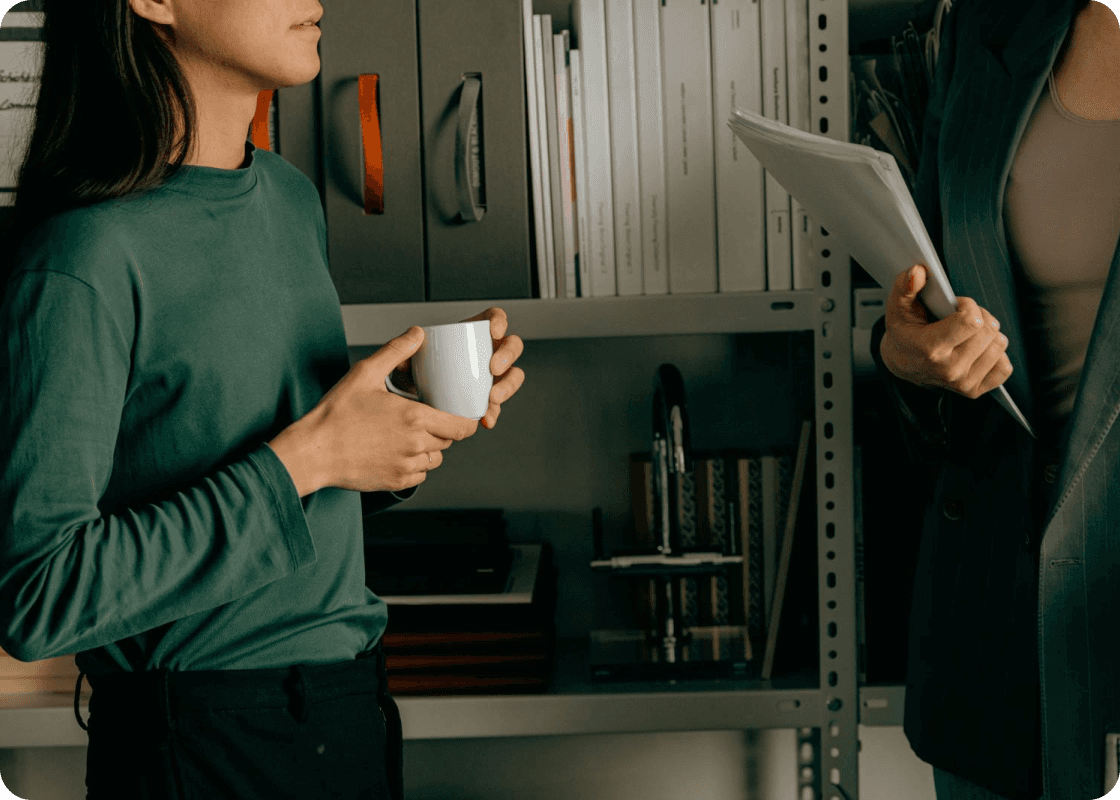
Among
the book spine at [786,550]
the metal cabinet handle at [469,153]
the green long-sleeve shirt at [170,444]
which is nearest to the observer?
the green long-sleeve shirt at [170,444]

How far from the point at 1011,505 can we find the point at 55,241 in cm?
86

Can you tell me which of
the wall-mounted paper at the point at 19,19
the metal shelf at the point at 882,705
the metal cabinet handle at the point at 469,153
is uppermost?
the wall-mounted paper at the point at 19,19

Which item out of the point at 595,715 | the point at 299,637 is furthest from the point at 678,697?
the point at 299,637

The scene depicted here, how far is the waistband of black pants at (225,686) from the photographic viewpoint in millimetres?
716

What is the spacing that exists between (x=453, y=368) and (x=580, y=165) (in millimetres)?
485

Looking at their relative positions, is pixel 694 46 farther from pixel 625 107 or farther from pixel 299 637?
pixel 299 637

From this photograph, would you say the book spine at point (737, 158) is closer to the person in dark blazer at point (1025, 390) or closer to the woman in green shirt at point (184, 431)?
the person in dark blazer at point (1025, 390)

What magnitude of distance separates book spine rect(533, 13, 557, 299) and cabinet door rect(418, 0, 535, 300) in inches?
1.0

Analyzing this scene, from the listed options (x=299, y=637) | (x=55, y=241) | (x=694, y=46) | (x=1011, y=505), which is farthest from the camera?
(x=694, y=46)

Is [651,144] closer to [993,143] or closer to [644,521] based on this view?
[993,143]

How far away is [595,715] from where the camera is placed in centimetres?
118

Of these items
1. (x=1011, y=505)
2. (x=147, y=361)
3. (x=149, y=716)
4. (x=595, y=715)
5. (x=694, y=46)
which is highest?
(x=694, y=46)

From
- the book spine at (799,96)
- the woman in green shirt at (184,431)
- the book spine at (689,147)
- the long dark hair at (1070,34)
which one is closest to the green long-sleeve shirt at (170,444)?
the woman in green shirt at (184,431)

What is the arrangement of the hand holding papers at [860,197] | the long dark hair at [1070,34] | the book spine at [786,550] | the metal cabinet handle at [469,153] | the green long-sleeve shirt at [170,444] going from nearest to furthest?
the green long-sleeve shirt at [170,444], the hand holding papers at [860,197], the long dark hair at [1070,34], the metal cabinet handle at [469,153], the book spine at [786,550]
